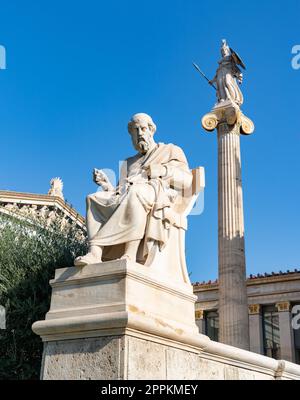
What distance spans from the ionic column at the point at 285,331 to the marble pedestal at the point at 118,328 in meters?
27.6

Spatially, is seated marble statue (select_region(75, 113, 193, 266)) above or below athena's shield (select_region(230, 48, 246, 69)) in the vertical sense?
below

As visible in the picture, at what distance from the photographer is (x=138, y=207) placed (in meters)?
6.41

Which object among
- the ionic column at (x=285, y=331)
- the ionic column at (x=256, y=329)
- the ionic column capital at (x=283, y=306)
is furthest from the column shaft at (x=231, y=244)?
the ionic column at (x=256, y=329)

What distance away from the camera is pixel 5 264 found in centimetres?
1587

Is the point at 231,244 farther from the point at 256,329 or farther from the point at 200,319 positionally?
the point at 200,319

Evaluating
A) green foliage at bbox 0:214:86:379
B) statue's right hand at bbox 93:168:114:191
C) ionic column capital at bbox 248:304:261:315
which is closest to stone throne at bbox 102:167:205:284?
statue's right hand at bbox 93:168:114:191

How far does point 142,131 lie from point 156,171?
0.77 m

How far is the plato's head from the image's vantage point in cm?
755

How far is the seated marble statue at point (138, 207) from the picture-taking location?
20.9 ft

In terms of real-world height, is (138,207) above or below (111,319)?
above

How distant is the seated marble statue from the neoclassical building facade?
1063 inches

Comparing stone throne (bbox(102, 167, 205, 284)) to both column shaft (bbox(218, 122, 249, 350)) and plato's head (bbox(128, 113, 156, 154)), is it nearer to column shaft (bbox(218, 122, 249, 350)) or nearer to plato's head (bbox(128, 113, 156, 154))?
plato's head (bbox(128, 113, 156, 154))

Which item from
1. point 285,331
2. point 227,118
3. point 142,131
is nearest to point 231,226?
point 227,118
